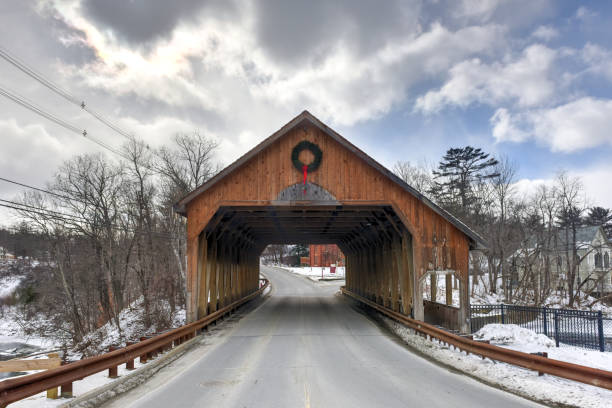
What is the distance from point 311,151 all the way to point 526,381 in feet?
34.2

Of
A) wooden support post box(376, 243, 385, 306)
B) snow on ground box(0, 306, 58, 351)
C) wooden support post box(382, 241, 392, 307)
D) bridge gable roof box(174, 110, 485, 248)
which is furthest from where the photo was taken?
snow on ground box(0, 306, 58, 351)

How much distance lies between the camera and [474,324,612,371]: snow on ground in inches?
476

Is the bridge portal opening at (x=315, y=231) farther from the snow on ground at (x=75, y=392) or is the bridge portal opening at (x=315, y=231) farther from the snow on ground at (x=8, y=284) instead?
the snow on ground at (x=8, y=284)

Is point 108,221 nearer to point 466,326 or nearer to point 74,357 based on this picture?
point 74,357

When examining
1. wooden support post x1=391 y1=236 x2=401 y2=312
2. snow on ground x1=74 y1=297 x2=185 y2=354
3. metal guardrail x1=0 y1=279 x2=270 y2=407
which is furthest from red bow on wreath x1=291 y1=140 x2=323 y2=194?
snow on ground x1=74 y1=297 x2=185 y2=354

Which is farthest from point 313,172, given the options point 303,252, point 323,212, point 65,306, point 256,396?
point 303,252

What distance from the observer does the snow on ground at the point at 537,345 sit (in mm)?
12094

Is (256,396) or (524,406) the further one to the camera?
(256,396)

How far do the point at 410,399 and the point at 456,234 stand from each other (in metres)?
10.0

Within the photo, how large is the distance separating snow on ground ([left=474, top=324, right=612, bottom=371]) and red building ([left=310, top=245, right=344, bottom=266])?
72.5 meters

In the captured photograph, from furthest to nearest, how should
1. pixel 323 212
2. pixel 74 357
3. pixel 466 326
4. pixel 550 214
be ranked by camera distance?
pixel 550 214 → pixel 74 357 → pixel 323 212 → pixel 466 326

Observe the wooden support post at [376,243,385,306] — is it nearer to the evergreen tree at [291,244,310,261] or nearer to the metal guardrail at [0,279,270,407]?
the metal guardrail at [0,279,270,407]

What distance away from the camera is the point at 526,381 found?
26.9ft

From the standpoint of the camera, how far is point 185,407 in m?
6.86
